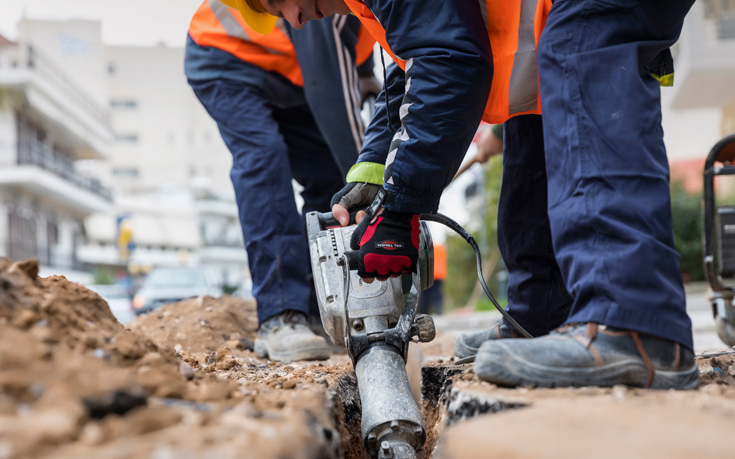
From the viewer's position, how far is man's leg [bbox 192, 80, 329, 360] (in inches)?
109

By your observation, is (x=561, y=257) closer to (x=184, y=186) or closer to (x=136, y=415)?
(x=136, y=415)

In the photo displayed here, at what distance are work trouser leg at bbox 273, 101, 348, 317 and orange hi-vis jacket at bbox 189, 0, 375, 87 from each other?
32 cm

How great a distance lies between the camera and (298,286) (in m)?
2.77

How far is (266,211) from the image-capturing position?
279cm

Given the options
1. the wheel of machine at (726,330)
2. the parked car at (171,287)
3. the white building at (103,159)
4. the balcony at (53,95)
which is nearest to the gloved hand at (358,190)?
the wheel of machine at (726,330)

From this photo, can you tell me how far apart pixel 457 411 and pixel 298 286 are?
1.47 m

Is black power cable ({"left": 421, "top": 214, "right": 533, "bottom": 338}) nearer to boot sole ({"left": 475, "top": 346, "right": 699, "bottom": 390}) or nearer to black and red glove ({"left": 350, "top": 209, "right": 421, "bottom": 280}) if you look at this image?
black and red glove ({"left": 350, "top": 209, "right": 421, "bottom": 280})

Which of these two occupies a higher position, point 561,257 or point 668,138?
point 668,138

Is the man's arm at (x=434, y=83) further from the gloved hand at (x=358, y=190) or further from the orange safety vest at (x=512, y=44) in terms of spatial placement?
the gloved hand at (x=358, y=190)

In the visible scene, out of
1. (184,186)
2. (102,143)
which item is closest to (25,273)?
(102,143)

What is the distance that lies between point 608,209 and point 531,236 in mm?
826

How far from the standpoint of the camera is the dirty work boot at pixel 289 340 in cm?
251

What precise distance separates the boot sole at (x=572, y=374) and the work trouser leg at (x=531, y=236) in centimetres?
80

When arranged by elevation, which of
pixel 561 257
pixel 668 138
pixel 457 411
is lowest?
pixel 457 411
